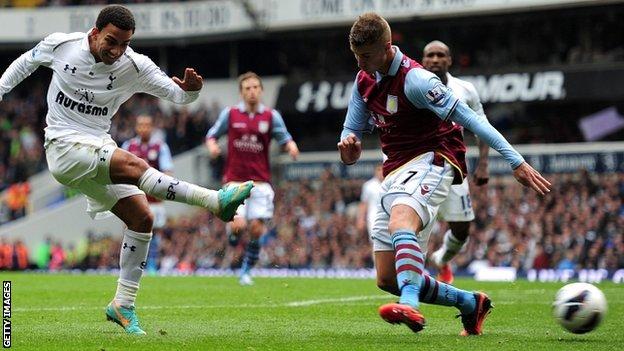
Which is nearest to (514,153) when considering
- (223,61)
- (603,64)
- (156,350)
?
(156,350)

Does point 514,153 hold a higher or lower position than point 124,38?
lower

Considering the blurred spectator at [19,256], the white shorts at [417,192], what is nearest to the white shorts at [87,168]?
the white shorts at [417,192]

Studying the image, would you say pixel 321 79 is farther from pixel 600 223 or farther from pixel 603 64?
pixel 600 223

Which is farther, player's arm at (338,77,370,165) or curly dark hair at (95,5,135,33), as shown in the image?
player's arm at (338,77,370,165)

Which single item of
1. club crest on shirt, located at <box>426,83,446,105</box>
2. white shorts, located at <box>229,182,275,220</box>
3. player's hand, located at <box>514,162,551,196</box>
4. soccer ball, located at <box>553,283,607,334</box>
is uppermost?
club crest on shirt, located at <box>426,83,446,105</box>

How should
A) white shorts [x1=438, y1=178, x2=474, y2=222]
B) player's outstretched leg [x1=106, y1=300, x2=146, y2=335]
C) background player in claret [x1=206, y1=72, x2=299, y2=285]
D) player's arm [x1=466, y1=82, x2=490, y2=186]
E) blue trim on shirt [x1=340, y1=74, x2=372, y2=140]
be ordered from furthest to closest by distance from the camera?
background player in claret [x1=206, y1=72, x2=299, y2=285] → white shorts [x1=438, y1=178, x2=474, y2=222] → player's arm [x1=466, y1=82, x2=490, y2=186] → player's outstretched leg [x1=106, y1=300, x2=146, y2=335] → blue trim on shirt [x1=340, y1=74, x2=372, y2=140]

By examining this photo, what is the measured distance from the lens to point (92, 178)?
8.62 metres

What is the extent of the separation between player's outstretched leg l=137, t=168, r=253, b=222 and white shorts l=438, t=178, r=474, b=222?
481 cm

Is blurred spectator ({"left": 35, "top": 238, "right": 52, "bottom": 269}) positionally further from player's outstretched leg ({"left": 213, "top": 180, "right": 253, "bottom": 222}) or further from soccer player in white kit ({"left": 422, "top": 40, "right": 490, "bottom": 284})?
player's outstretched leg ({"left": 213, "top": 180, "right": 253, "bottom": 222})

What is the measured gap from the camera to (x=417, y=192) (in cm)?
830

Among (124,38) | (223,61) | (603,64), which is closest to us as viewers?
(124,38)

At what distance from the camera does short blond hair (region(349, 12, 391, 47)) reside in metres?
8.01

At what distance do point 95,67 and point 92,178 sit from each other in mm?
838

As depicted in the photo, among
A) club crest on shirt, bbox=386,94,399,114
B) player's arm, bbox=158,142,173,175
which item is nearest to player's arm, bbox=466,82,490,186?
club crest on shirt, bbox=386,94,399,114
